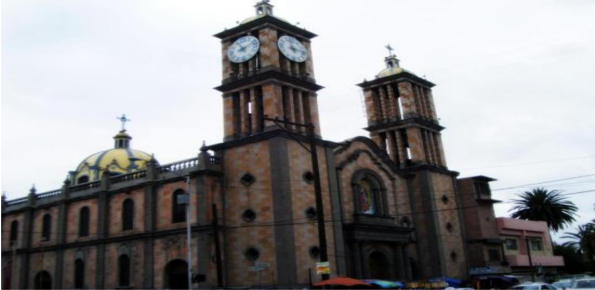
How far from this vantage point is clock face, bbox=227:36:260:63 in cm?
3891

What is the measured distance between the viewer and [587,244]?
7200 centimetres

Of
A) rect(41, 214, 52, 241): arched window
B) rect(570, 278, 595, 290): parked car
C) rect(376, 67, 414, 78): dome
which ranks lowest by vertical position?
rect(570, 278, 595, 290): parked car

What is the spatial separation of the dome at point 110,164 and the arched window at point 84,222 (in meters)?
8.83

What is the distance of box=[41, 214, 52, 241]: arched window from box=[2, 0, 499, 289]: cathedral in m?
0.14

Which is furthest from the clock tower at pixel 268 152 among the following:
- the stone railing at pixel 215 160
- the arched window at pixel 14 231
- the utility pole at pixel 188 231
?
the arched window at pixel 14 231

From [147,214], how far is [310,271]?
12.3 metres

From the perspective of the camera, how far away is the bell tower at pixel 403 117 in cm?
4876

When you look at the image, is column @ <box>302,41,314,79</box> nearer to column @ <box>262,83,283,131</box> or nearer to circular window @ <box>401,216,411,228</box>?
column @ <box>262,83,283,131</box>

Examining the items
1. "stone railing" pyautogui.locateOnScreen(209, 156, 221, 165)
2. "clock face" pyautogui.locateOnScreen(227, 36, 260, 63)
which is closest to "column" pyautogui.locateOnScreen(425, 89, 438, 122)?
"clock face" pyautogui.locateOnScreen(227, 36, 260, 63)

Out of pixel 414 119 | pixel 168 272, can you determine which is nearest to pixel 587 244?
pixel 414 119

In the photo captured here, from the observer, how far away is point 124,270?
38.5 metres

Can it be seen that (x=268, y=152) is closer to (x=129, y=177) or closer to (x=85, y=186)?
(x=129, y=177)

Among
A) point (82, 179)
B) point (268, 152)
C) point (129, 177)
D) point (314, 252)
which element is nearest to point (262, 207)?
point (268, 152)

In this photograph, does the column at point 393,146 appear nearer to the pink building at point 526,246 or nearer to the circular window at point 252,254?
the pink building at point 526,246
